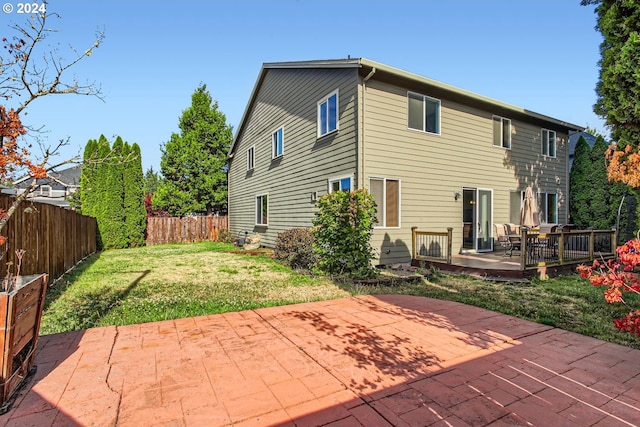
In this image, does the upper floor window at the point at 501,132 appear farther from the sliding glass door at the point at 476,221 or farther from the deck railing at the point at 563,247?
the deck railing at the point at 563,247

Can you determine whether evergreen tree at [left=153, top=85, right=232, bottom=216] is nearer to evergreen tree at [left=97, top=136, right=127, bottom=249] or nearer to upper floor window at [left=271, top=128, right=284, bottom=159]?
evergreen tree at [left=97, top=136, right=127, bottom=249]

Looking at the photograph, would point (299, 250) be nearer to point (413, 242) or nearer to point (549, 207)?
point (413, 242)

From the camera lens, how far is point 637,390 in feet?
9.03

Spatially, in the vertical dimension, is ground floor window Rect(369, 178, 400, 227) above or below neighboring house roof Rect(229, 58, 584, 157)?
below

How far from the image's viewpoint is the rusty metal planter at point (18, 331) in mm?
2322

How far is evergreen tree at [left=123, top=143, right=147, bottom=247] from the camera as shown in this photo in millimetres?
16141

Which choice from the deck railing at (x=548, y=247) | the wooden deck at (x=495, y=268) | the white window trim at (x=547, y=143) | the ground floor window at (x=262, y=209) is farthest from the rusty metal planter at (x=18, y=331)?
the white window trim at (x=547, y=143)

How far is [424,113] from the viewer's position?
994 centimetres

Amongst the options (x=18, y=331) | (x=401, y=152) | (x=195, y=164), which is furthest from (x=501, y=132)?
(x=195, y=164)

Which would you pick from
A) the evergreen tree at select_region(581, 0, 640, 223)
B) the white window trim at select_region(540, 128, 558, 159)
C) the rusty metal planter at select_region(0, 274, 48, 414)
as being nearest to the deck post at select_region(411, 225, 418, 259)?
the evergreen tree at select_region(581, 0, 640, 223)

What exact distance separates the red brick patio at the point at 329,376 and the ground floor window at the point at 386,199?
4.85 meters

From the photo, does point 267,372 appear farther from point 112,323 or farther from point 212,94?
point 212,94

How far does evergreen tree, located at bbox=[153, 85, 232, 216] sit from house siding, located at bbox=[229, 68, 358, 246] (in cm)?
638

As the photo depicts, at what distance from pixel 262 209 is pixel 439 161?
836cm
